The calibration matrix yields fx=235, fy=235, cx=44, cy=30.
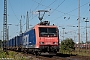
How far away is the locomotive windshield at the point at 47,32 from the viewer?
78.7 ft

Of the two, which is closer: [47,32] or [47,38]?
[47,38]

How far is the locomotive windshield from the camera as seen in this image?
944 inches

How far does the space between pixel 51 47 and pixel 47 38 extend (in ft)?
3.27

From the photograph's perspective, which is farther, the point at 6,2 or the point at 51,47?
the point at 6,2

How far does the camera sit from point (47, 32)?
2411 centimetres

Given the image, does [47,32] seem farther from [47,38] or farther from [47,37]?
[47,38]

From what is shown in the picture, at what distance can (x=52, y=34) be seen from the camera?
24.2m

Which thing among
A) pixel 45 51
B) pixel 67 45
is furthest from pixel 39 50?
pixel 67 45

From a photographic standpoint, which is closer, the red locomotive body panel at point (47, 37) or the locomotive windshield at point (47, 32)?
the red locomotive body panel at point (47, 37)

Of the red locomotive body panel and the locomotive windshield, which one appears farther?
the locomotive windshield

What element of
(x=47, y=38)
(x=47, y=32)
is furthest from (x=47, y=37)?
(x=47, y=32)

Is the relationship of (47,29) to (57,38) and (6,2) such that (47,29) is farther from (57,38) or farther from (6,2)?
(6,2)

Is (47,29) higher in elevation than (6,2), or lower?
lower

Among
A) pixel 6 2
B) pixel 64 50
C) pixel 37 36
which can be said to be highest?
pixel 6 2
